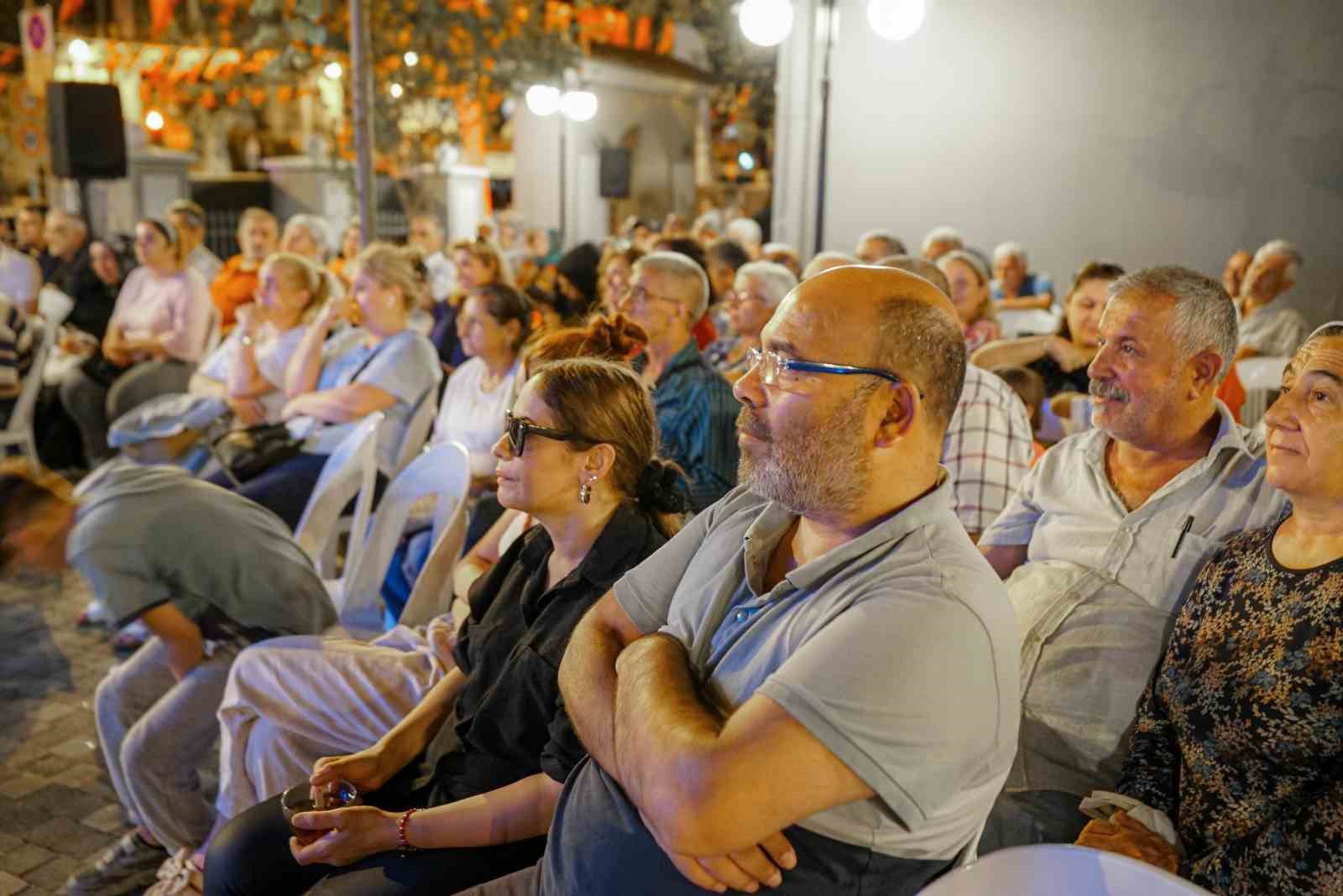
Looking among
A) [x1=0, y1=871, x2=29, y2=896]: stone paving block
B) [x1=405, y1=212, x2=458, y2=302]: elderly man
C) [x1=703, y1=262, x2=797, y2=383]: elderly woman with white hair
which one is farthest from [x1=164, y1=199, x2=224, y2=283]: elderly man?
[x1=0, y1=871, x2=29, y2=896]: stone paving block

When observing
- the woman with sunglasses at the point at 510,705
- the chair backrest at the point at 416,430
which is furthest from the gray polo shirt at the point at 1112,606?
the chair backrest at the point at 416,430

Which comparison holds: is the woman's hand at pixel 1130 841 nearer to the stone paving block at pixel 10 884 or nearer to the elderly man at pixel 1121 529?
the elderly man at pixel 1121 529

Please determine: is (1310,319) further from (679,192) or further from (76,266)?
(679,192)

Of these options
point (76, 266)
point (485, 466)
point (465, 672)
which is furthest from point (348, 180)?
point (465, 672)

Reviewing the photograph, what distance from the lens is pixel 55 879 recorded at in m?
2.82

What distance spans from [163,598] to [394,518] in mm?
835

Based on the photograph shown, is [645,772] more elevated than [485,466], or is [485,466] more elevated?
[645,772]

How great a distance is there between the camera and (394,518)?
10.8ft

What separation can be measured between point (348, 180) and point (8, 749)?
8965 millimetres

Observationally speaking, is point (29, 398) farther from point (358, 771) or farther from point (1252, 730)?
point (1252, 730)

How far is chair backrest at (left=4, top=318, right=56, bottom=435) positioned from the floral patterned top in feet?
19.2

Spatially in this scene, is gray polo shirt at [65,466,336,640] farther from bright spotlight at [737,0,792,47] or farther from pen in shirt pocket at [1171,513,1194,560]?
bright spotlight at [737,0,792,47]

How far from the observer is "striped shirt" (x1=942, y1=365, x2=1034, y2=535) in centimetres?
289

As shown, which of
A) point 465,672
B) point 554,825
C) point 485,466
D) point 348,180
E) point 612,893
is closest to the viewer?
point 612,893
